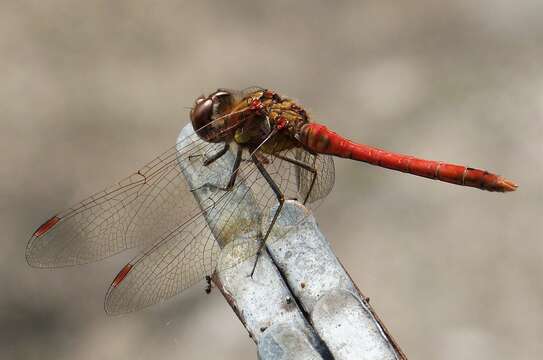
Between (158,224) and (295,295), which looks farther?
(158,224)

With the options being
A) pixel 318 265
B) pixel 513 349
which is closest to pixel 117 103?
pixel 513 349

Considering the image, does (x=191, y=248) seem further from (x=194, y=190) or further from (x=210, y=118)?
(x=210, y=118)

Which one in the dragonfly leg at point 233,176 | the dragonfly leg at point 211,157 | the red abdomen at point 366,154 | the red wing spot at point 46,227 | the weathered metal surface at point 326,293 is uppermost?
the red wing spot at point 46,227

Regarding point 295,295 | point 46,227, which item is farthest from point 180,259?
point 295,295

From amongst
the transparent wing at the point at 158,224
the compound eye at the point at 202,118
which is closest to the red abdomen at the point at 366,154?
the transparent wing at the point at 158,224

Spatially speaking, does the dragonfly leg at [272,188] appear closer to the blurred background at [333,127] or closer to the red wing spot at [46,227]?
the red wing spot at [46,227]

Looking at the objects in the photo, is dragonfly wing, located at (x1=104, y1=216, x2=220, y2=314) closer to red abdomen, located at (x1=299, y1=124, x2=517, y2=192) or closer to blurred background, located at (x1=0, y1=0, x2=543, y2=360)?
red abdomen, located at (x1=299, y1=124, x2=517, y2=192)
